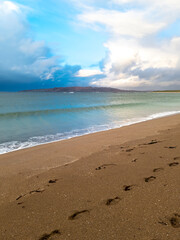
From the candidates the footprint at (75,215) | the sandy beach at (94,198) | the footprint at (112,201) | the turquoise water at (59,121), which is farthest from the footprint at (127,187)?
the turquoise water at (59,121)

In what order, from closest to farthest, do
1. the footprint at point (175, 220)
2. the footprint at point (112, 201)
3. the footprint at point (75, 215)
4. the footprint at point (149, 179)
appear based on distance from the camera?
1. the footprint at point (175, 220)
2. the footprint at point (75, 215)
3. the footprint at point (112, 201)
4. the footprint at point (149, 179)

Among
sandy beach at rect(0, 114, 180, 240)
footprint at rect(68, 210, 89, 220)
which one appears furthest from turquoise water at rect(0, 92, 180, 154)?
footprint at rect(68, 210, 89, 220)

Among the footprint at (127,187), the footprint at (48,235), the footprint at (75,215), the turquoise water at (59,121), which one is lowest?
the footprint at (48,235)

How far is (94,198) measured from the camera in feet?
10.3

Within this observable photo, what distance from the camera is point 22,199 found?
3.36 meters

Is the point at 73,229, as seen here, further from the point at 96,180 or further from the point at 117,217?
the point at 96,180

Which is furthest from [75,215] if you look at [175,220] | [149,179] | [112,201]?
[149,179]

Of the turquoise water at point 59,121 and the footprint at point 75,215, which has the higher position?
the turquoise water at point 59,121

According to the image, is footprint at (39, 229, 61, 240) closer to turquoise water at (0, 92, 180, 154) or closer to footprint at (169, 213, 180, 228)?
footprint at (169, 213, 180, 228)

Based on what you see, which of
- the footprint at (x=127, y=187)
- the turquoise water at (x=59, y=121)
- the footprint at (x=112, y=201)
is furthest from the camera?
the turquoise water at (x=59, y=121)

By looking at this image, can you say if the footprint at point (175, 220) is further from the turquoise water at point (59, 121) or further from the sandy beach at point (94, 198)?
the turquoise water at point (59, 121)

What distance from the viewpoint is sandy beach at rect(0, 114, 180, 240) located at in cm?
238

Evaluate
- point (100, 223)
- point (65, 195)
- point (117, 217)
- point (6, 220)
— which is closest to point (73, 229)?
point (100, 223)

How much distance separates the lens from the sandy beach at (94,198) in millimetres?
2377
